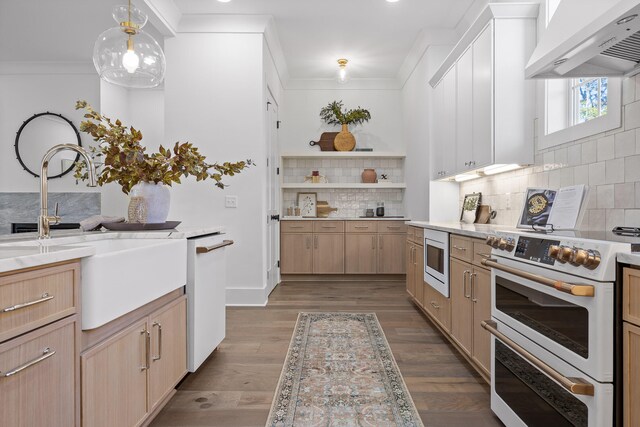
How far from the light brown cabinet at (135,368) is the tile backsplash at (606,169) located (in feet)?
7.44

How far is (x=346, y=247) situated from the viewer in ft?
18.3

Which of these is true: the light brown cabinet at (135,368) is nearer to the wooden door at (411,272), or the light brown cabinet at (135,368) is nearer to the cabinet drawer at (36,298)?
the cabinet drawer at (36,298)

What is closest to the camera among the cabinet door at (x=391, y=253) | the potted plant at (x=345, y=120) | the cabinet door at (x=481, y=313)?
the cabinet door at (x=481, y=313)

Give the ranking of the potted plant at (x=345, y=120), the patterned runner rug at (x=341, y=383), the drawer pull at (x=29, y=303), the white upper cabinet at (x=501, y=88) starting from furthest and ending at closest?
the potted plant at (x=345, y=120) < the white upper cabinet at (x=501, y=88) < the patterned runner rug at (x=341, y=383) < the drawer pull at (x=29, y=303)

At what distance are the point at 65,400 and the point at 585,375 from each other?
1549 mm

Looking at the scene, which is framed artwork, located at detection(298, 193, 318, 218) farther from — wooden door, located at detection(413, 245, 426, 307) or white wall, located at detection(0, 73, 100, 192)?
white wall, located at detection(0, 73, 100, 192)

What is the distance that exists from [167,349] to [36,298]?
966mm

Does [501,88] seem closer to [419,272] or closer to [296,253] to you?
[419,272]

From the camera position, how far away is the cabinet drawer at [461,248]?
2.44m

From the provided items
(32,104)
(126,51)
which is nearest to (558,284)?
(126,51)

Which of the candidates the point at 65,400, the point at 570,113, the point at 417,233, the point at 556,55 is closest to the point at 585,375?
the point at 556,55

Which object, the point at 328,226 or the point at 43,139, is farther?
the point at 328,226

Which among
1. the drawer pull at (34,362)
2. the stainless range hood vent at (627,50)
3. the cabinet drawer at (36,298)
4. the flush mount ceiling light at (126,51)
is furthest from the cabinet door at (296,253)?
the drawer pull at (34,362)

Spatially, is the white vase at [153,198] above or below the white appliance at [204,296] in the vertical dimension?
above
